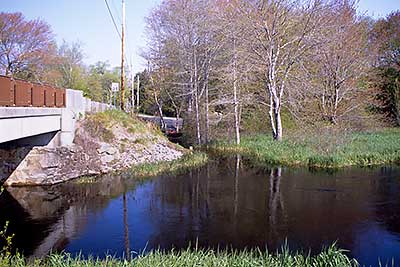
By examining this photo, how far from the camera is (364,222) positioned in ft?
36.1

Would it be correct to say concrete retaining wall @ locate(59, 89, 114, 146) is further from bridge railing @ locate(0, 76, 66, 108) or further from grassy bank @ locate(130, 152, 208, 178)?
grassy bank @ locate(130, 152, 208, 178)

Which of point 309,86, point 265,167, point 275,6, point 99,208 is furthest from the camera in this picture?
point 309,86

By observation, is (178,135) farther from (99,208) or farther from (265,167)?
(99,208)

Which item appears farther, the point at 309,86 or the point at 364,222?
the point at 309,86

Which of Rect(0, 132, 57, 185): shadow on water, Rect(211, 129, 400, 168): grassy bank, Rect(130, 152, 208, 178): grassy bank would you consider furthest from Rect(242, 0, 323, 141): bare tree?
Rect(0, 132, 57, 185): shadow on water

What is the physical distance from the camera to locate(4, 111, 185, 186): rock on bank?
1614 cm

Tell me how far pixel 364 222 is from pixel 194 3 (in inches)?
784

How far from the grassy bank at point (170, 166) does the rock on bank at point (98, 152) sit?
0.68 meters

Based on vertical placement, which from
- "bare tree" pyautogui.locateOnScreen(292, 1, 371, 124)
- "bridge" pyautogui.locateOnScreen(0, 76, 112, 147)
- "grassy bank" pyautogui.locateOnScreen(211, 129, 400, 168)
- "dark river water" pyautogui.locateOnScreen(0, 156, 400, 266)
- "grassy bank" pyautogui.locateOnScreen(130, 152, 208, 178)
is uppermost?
"bare tree" pyautogui.locateOnScreen(292, 1, 371, 124)

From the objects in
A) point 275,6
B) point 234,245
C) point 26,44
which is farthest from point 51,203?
point 26,44

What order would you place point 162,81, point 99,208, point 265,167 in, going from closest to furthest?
point 99,208, point 265,167, point 162,81

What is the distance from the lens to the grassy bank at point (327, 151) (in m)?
19.3

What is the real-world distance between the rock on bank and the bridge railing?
1891mm

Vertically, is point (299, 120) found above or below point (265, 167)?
above
